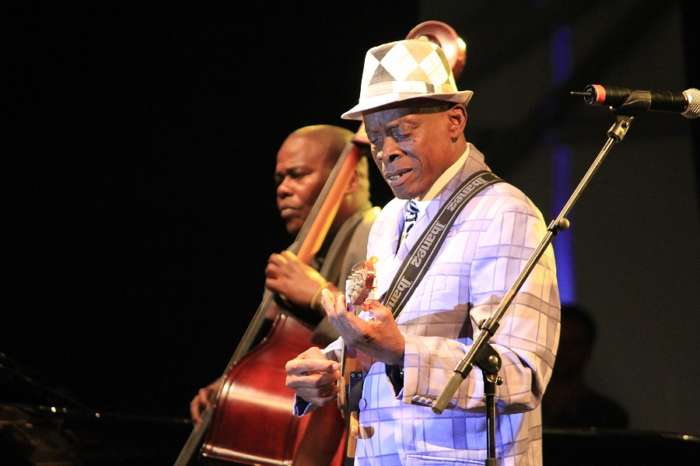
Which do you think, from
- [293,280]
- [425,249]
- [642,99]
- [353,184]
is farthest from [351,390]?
[353,184]

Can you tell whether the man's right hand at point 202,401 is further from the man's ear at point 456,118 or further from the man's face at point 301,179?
the man's ear at point 456,118

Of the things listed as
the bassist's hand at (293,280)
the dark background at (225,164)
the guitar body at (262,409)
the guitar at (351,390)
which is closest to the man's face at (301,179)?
the bassist's hand at (293,280)

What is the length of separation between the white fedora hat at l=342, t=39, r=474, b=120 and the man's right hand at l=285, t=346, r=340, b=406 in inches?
24.8

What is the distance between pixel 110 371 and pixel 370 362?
3202 millimetres

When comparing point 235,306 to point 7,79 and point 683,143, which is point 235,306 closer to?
point 7,79

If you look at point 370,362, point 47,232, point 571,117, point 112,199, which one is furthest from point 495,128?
point 370,362

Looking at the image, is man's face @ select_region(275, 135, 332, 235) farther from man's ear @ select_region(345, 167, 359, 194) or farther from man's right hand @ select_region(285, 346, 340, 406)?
man's right hand @ select_region(285, 346, 340, 406)

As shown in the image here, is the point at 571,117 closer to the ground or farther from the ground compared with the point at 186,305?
farther from the ground

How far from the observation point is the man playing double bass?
3.66 metres

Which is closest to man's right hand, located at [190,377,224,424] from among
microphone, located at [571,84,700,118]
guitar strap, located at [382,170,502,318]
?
guitar strap, located at [382,170,502,318]

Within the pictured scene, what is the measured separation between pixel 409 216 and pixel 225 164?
2.85 meters

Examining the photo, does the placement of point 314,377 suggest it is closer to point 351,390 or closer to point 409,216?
point 351,390

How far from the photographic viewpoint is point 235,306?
541 cm

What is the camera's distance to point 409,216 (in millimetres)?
2672
